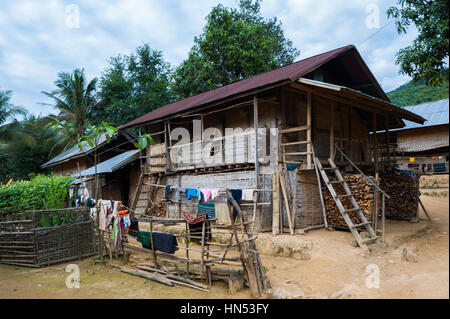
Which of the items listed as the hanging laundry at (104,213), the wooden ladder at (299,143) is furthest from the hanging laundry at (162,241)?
the wooden ladder at (299,143)

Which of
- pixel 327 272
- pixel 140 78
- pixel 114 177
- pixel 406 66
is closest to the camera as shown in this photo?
pixel 327 272

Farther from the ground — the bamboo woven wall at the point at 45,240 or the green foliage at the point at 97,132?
the green foliage at the point at 97,132

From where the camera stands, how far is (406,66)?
8.98 m

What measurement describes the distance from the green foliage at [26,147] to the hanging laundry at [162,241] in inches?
855

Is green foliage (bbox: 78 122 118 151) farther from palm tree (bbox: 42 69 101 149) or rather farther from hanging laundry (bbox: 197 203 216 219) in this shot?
palm tree (bbox: 42 69 101 149)

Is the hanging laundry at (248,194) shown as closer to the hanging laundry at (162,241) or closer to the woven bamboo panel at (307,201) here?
the woven bamboo panel at (307,201)

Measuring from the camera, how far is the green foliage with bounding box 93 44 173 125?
26.1 m

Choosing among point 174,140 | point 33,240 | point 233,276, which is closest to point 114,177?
point 174,140

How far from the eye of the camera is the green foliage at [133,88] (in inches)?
1029

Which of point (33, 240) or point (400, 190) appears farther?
point (400, 190)

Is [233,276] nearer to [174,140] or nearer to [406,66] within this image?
[406,66]

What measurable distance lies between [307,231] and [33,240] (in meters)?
7.61

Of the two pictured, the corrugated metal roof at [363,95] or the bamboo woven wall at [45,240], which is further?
the bamboo woven wall at [45,240]

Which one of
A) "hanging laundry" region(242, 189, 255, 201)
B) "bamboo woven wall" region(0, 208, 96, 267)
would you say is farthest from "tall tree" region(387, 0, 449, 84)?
"bamboo woven wall" region(0, 208, 96, 267)
